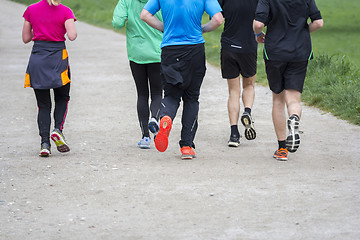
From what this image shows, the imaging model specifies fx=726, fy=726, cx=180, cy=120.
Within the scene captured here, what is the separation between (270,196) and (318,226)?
79 centimetres

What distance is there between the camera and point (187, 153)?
275 inches

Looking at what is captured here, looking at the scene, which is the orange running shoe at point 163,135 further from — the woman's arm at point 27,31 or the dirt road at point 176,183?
the woman's arm at point 27,31

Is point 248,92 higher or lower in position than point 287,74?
lower

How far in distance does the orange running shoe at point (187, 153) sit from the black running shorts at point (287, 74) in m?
1.02

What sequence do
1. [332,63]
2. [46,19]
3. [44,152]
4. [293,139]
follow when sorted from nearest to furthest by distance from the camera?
[293,139], [46,19], [44,152], [332,63]

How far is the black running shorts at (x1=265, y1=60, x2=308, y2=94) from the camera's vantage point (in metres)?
6.75

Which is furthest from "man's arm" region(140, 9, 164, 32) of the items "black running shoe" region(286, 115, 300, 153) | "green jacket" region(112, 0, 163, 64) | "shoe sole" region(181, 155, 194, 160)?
"black running shoe" region(286, 115, 300, 153)

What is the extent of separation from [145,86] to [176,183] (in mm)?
1953

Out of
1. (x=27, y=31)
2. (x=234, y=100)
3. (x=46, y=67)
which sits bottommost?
(x=234, y=100)

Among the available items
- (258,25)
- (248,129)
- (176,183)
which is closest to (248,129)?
(248,129)

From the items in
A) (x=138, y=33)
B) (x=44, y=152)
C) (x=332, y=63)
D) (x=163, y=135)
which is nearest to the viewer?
(x=163, y=135)

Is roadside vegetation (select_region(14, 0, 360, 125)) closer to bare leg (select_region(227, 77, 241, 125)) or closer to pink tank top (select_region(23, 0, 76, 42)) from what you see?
bare leg (select_region(227, 77, 241, 125))

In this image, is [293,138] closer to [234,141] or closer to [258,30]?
[258,30]

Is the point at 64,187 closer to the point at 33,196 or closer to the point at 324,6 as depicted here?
the point at 33,196
